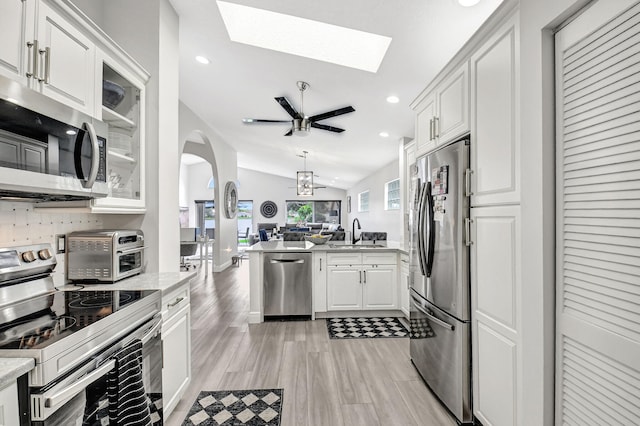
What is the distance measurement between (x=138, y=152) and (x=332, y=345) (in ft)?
8.05

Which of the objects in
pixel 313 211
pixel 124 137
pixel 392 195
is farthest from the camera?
pixel 313 211

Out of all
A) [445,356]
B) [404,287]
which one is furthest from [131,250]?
[404,287]

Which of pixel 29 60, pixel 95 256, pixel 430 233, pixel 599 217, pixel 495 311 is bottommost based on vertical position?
pixel 495 311

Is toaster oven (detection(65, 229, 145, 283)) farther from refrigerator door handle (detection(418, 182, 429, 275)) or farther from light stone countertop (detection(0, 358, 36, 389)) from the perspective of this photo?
refrigerator door handle (detection(418, 182, 429, 275))

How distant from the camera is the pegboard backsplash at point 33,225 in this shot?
158cm

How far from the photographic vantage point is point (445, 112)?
2.19 m

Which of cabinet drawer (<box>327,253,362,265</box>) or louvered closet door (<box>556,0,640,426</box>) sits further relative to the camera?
cabinet drawer (<box>327,253,362,265</box>)

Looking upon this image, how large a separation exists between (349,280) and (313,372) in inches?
56.0

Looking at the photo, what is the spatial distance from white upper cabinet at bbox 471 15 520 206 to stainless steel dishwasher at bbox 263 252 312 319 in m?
2.39

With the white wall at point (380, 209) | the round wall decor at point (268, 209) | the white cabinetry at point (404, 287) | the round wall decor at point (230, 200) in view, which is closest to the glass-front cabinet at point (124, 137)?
the white cabinetry at point (404, 287)

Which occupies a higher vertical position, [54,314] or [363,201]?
[363,201]

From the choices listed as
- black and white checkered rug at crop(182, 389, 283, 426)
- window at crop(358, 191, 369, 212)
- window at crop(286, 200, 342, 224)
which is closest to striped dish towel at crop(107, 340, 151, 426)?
black and white checkered rug at crop(182, 389, 283, 426)

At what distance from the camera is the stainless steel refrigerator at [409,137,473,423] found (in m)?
1.88

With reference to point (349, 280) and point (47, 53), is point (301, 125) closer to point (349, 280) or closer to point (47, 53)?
point (349, 280)
